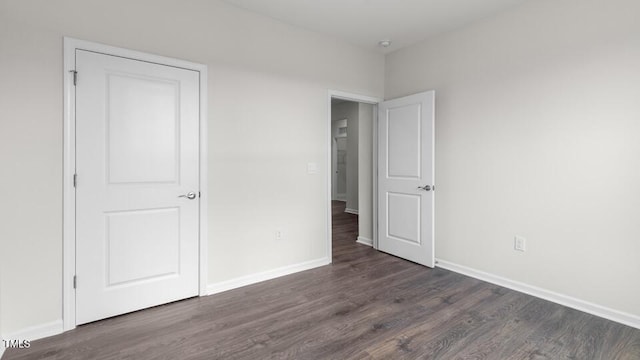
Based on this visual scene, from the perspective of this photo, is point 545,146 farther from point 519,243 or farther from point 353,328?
point 353,328

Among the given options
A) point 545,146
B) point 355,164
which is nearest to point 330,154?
point 545,146

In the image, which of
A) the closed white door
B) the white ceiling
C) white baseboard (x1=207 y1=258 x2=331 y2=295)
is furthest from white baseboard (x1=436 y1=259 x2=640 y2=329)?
the closed white door

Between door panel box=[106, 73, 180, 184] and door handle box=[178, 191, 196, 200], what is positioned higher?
door panel box=[106, 73, 180, 184]

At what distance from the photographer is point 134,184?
2395 millimetres

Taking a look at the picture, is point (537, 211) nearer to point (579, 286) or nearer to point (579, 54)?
point (579, 286)

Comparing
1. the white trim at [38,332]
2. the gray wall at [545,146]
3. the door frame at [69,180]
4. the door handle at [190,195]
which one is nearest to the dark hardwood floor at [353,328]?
the white trim at [38,332]

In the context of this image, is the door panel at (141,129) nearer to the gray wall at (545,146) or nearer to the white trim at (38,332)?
the white trim at (38,332)

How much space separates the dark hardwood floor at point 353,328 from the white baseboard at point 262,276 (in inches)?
4.1

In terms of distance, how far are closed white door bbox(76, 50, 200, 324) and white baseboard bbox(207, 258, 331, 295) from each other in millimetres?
231

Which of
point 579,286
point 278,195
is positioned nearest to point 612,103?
point 579,286

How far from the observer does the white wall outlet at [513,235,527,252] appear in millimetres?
2861

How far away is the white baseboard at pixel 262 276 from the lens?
110 inches

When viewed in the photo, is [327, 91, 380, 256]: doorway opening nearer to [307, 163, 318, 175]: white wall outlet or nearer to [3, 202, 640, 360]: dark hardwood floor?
[307, 163, 318, 175]: white wall outlet

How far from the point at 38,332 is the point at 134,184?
3.77 feet
